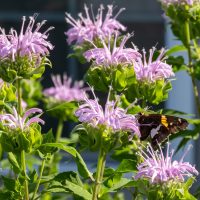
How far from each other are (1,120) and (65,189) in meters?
0.15

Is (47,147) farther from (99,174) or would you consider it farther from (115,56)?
(115,56)

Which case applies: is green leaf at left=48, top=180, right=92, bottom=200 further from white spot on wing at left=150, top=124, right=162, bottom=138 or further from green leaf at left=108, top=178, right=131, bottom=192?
white spot on wing at left=150, top=124, right=162, bottom=138

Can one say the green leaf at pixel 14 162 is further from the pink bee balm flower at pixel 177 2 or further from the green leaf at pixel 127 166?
the pink bee balm flower at pixel 177 2

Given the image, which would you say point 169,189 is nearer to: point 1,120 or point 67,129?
point 1,120

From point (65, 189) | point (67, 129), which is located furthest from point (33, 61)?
point (67, 129)

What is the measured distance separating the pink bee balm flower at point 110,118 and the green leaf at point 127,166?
0.17ft

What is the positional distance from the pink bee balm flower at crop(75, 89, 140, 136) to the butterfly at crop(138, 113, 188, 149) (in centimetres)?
4

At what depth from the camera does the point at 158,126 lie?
55.8 inches

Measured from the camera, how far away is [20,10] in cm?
479

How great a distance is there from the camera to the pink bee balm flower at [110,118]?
1.37m

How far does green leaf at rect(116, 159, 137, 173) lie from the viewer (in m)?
1.37

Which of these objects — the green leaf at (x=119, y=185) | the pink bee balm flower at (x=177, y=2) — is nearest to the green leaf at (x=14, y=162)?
the green leaf at (x=119, y=185)

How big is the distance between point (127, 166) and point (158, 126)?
3.5 inches

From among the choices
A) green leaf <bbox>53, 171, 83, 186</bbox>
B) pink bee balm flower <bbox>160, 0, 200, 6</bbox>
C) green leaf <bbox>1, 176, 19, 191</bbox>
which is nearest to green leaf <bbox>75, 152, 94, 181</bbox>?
green leaf <bbox>53, 171, 83, 186</bbox>
